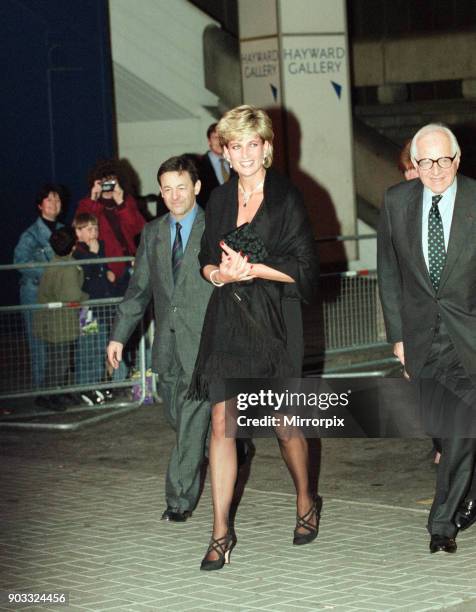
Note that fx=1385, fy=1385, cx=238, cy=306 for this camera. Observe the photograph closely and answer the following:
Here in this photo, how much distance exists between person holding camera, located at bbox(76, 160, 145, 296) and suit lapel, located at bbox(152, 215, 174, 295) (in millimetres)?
4418

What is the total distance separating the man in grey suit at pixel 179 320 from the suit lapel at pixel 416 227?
1.34m

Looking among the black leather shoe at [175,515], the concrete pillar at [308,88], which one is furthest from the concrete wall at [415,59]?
the black leather shoe at [175,515]

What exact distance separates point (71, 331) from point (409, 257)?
4970 millimetres

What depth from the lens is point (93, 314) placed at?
11219 millimetres

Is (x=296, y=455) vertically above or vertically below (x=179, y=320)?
below

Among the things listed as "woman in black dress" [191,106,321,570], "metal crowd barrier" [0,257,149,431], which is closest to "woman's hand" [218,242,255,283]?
"woman in black dress" [191,106,321,570]

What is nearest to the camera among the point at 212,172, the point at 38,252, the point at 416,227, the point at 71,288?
the point at 416,227

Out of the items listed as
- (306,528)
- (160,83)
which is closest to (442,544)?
(306,528)

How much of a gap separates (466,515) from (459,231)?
1.52m

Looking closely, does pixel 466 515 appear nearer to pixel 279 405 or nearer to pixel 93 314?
pixel 279 405

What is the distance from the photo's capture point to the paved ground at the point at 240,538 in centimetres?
596

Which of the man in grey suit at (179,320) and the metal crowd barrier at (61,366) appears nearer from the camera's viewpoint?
the man in grey suit at (179,320)

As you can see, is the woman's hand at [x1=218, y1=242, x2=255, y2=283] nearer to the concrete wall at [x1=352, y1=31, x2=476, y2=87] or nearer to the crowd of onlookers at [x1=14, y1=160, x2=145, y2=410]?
the crowd of onlookers at [x1=14, y1=160, x2=145, y2=410]

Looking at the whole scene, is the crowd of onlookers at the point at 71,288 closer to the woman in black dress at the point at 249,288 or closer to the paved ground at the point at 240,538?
the paved ground at the point at 240,538
